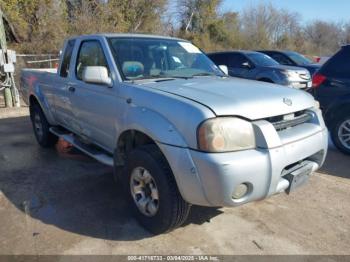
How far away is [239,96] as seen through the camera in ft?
10.2

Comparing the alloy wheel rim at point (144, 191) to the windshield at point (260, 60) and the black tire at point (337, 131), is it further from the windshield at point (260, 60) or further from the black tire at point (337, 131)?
the windshield at point (260, 60)

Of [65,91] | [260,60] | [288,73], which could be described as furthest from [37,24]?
[65,91]

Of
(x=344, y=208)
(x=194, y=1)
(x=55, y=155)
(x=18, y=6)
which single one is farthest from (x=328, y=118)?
(x=194, y=1)

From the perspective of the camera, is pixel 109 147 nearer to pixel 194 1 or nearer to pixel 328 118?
pixel 328 118

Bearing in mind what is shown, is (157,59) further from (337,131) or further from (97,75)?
Answer: (337,131)

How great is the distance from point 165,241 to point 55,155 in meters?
3.26

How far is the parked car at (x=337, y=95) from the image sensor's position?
5.84m

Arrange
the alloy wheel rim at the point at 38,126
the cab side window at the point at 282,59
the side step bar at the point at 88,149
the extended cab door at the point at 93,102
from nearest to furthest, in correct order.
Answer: the extended cab door at the point at 93,102, the side step bar at the point at 88,149, the alloy wheel rim at the point at 38,126, the cab side window at the point at 282,59

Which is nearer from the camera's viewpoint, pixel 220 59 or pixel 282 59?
pixel 220 59

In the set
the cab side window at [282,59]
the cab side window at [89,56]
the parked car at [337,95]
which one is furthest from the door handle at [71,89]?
the cab side window at [282,59]

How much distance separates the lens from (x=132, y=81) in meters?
3.70

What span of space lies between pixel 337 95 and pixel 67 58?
431 centimetres

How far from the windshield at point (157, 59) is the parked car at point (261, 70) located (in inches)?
262

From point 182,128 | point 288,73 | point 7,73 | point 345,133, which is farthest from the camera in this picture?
point 288,73
